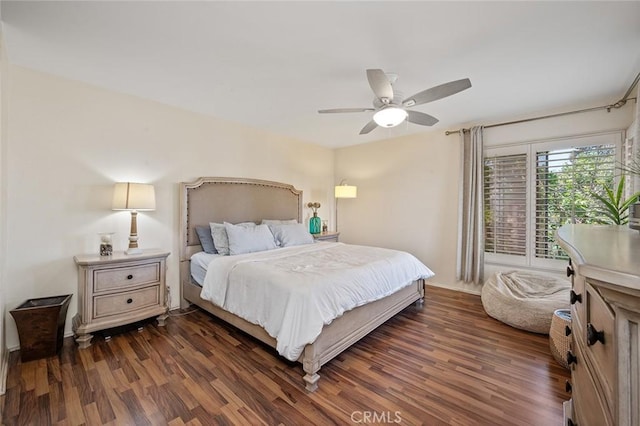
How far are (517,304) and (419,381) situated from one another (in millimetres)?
1576

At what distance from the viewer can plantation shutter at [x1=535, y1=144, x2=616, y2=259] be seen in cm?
306

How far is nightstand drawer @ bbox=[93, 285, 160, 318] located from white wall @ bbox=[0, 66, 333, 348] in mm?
460

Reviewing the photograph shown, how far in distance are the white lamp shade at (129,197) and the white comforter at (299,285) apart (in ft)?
3.13

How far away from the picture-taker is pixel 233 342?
256 cm

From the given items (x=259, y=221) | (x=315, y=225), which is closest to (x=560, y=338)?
(x=315, y=225)

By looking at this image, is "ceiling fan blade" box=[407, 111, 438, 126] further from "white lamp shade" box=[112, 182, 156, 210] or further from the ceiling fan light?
"white lamp shade" box=[112, 182, 156, 210]

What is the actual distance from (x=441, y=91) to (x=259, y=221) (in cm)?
303

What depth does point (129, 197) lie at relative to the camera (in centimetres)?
276

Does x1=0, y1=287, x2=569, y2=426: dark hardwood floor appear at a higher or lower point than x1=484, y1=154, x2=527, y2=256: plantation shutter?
lower

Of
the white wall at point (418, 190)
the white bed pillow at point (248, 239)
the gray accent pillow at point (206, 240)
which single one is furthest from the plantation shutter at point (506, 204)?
the gray accent pillow at point (206, 240)

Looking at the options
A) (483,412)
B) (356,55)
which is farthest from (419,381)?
(356,55)

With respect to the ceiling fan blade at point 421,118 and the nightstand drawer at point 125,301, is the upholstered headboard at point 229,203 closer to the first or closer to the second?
the nightstand drawer at point 125,301

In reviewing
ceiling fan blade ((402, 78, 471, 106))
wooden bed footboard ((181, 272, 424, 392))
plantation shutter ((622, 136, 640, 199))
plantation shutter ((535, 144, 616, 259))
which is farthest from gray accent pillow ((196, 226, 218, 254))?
plantation shutter ((622, 136, 640, 199))

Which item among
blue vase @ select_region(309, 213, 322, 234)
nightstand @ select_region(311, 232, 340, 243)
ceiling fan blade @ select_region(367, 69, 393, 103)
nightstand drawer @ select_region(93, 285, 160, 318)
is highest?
ceiling fan blade @ select_region(367, 69, 393, 103)
